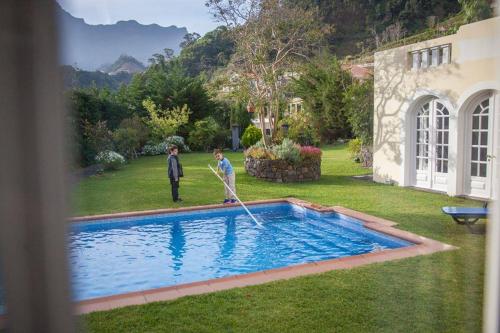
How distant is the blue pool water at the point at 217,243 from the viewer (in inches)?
234

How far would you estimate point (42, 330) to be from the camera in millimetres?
853

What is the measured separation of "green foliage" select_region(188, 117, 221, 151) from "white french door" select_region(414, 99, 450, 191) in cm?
1384

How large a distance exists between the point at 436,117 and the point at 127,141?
42.2 feet

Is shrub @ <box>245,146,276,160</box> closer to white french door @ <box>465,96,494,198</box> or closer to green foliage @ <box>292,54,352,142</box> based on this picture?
white french door @ <box>465,96,494,198</box>

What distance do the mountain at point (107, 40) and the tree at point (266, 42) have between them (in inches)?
507

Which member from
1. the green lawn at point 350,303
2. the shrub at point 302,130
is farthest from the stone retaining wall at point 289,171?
the shrub at point 302,130

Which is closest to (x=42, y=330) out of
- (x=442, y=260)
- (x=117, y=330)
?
(x=117, y=330)

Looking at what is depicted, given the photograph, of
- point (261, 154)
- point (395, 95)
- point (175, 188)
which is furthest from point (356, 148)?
point (175, 188)

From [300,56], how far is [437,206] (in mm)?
8868

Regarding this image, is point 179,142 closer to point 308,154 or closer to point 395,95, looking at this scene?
point 308,154

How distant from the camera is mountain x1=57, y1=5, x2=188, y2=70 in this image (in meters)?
0.90

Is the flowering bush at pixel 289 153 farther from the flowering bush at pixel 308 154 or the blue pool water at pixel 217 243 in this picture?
the blue pool water at pixel 217 243

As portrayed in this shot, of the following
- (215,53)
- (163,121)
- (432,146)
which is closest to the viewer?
(432,146)

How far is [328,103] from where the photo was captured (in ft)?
80.1
